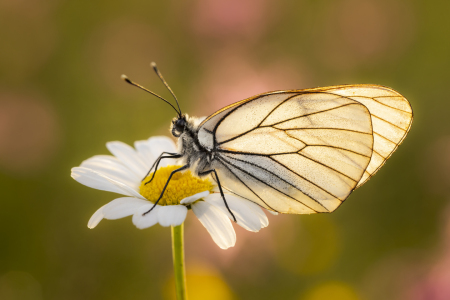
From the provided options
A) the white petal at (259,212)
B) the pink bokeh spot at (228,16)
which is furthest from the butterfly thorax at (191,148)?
Answer: the pink bokeh spot at (228,16)

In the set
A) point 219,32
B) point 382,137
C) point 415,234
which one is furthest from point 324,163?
point 219,32

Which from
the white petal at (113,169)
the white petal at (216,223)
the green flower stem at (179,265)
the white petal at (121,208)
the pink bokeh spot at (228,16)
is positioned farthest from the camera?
the pink bokeh spot at (228,16)

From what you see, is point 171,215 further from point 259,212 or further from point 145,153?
point 145,153

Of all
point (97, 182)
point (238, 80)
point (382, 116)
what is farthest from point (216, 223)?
point (238, 80)

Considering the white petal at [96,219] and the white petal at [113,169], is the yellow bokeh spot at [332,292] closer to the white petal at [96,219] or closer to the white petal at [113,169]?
the white petal at [113,169]

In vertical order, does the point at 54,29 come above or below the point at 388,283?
above

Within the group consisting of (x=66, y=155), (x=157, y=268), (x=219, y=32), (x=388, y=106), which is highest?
(x=219, y=32)

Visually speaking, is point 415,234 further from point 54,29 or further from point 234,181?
point 54,29
